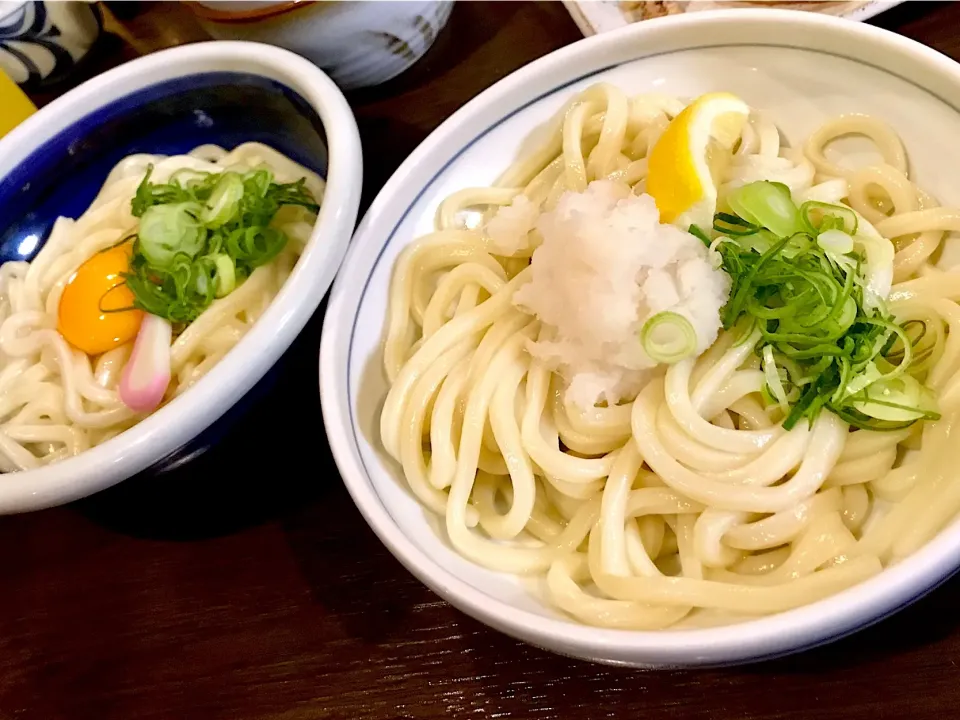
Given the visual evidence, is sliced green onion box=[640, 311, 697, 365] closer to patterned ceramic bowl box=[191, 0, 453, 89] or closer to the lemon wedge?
the lemon wedge

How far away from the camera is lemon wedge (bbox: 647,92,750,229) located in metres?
1.15

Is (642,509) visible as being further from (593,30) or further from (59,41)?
(59,41)

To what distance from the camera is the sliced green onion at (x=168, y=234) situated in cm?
148

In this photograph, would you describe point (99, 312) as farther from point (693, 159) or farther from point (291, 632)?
point (693, 159)

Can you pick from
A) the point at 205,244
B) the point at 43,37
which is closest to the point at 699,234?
the point at 205,244

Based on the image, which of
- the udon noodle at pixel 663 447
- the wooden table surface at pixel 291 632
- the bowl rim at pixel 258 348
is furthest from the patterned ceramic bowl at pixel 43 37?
the udon noodle at pixel 663 447

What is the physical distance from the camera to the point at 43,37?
2109mm

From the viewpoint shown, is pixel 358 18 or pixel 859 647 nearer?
pixel 859 647

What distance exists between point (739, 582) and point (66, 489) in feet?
3.17

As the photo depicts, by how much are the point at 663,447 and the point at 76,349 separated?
1.17 meters

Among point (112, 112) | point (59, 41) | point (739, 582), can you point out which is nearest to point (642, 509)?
point (739, 582)

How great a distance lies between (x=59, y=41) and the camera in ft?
7.07

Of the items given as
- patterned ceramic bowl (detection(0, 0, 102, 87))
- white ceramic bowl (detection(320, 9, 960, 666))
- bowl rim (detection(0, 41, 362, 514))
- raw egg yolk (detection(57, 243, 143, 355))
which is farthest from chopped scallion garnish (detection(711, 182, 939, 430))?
patterned ceramic bowl (detection(0, 0, 102, 87))

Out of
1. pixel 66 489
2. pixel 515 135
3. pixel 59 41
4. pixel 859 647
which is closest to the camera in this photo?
pixel 859 647
